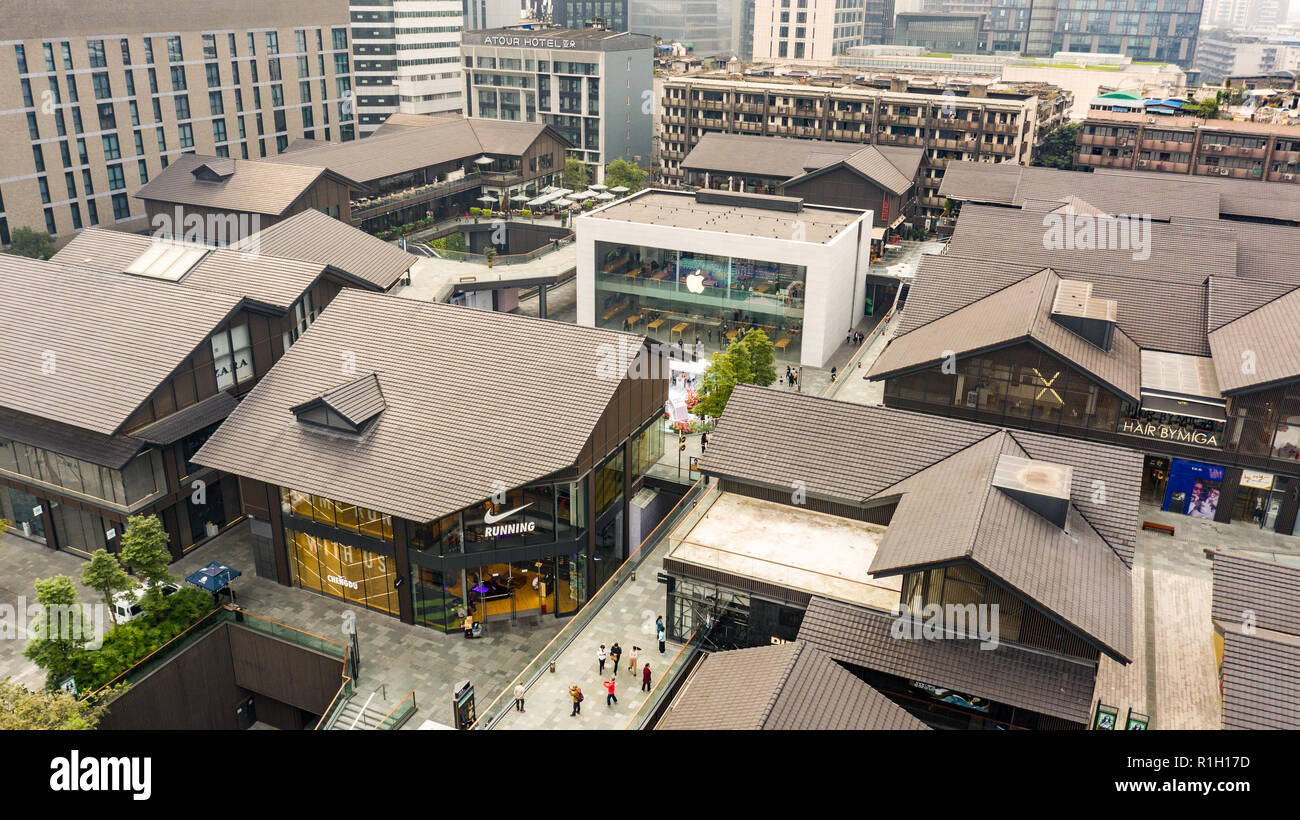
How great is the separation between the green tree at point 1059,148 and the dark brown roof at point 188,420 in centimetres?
10338

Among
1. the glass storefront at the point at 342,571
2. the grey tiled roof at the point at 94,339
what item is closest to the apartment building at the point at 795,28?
the grey tiled roof at the point at 94,339

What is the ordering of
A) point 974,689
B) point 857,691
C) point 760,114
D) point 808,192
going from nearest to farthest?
point 857,691 < point 974,689 < point 808,192 < point 760,114

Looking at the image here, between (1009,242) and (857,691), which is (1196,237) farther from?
(857,691)

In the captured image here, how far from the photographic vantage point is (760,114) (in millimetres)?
117250

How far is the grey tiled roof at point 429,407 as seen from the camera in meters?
36.0

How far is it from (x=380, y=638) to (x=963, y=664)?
72.0ft

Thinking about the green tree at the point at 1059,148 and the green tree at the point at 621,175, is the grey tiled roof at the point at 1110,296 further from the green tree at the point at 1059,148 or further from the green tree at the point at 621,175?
the green tree at the point at 1059,148

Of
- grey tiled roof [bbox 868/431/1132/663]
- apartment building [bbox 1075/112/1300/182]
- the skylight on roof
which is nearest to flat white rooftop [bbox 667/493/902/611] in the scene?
grey tiled roof [bbox 868/431/1132/663]

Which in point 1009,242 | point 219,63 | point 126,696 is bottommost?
point 126,696

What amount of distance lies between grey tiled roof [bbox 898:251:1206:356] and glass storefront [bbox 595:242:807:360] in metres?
14.0

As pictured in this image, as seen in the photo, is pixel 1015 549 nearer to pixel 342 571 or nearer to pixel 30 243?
pixel 342 571

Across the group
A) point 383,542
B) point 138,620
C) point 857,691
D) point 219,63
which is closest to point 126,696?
point 138,620

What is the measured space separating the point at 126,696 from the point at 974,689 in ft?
96.5

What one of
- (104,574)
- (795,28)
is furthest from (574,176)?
(795,28)
